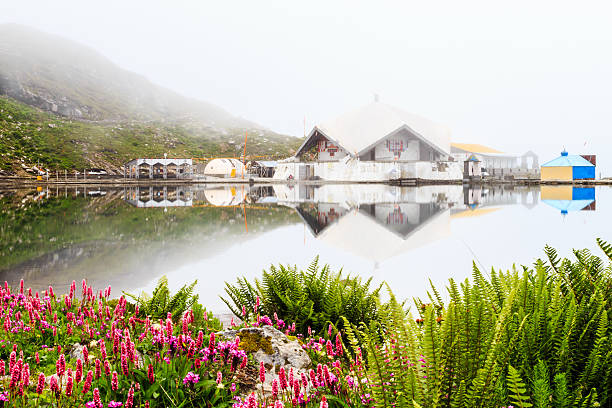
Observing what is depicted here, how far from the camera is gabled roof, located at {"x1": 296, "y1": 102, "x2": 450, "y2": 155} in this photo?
49406mm

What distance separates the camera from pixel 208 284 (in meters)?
5.32

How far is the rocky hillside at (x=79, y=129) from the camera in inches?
3457

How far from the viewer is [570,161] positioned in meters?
40.5

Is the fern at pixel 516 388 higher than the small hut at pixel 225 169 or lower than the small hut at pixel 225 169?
lower

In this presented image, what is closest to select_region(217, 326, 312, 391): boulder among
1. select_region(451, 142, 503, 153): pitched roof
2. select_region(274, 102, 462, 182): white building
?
select_region(274, 102, 462, 182): white building

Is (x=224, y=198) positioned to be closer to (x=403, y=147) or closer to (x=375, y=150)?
(x=375, y=150)

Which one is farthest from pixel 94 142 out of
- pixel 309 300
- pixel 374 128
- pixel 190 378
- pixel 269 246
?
pixel 190 378

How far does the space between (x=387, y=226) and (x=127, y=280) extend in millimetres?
5918

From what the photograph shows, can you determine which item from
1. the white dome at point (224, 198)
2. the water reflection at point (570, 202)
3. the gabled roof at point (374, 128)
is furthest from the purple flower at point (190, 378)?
the gabled roof at point (374, 128)

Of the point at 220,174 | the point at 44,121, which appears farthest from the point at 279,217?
the point at 44,121

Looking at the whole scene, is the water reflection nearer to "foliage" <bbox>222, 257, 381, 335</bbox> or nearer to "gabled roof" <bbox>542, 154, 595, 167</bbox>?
"foliage" <bbox>222, 257, 381, 335</bbox>

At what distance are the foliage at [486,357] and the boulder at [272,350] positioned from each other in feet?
3.10

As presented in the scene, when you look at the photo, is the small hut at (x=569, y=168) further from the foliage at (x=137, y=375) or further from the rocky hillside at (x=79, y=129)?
the rocky hillside at (x=79, y=129)

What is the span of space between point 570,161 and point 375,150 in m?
19.0
